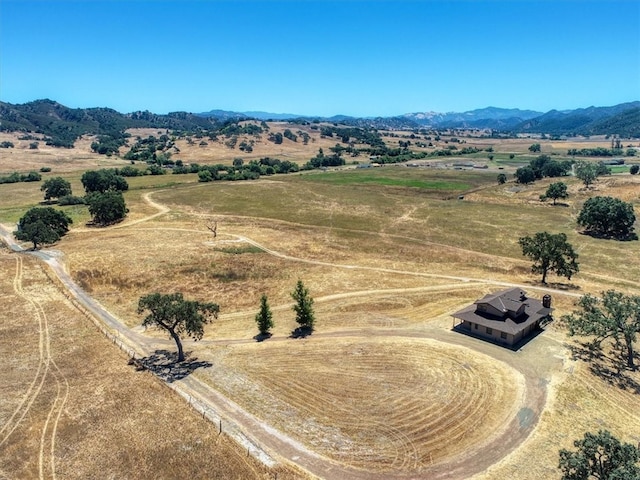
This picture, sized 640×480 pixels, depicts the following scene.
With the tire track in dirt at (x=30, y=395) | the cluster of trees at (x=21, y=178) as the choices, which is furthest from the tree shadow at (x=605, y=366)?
the cluster of trees at (x=21, y=178)

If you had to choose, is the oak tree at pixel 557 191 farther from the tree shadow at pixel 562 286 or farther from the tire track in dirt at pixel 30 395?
the tire track in dirt at pixel 30 395

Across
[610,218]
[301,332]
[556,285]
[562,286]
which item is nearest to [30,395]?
[301,332]

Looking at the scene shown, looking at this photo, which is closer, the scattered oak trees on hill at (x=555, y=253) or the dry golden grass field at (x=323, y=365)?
the dry golden grass field at (x=323, y=365)

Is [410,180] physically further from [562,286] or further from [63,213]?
[63,213]

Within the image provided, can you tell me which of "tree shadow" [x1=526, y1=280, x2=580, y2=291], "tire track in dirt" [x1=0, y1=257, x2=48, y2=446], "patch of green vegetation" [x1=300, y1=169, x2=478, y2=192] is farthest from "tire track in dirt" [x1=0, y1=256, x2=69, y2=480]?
"patch of green vegetation" [x1=300, y1=169, x2=478, y2=192]

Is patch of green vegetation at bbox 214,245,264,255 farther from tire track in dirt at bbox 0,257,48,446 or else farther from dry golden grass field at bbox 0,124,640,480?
tire track in dirt at bbox 0,257,48,446

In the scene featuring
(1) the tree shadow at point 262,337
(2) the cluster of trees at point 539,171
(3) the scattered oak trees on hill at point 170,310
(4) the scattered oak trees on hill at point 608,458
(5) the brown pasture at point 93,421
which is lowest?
(1) the tree shadow at point 262,337
